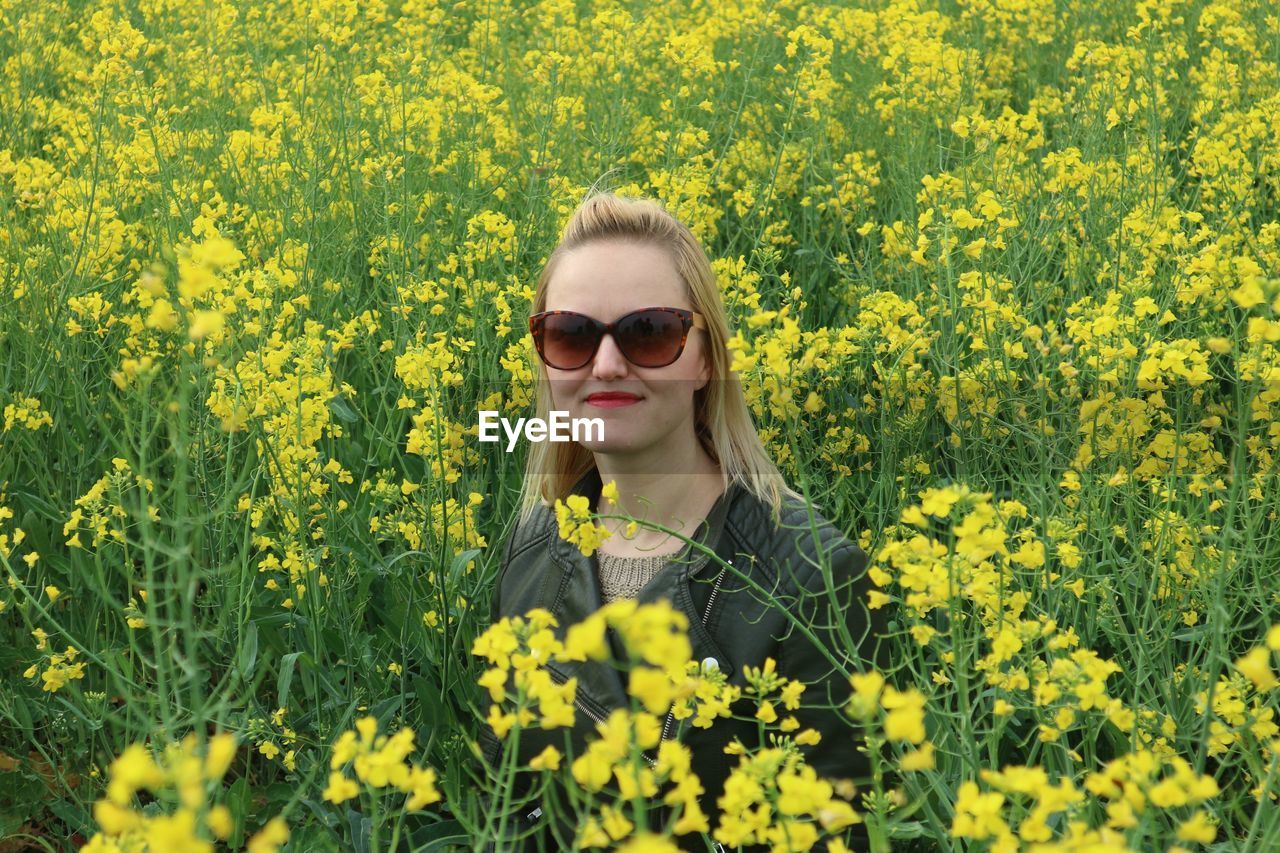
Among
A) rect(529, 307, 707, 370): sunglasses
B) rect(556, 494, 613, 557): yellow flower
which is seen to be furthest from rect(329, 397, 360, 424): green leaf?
rect(556, 494, 613, 557): yellow flower

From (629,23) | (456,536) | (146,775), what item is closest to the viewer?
(146,775)

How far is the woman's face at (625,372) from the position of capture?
2.12 meters

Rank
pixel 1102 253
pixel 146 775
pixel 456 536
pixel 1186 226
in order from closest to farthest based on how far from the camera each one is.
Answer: pixel 146 775 < pixel 456 536 < pixel 1102 253 < pixel 1186 226

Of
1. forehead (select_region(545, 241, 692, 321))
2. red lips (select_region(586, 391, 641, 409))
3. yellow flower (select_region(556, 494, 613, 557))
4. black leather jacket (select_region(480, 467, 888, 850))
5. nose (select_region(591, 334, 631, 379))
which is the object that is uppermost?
forehead (select_region(545, 241, 692, 321))

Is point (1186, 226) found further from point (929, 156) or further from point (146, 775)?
point (146, 775)

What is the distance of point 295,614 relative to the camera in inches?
100

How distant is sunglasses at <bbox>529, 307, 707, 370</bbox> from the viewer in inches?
83.6

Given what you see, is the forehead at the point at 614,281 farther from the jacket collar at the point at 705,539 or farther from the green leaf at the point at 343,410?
the green leaf at the point at 343,410

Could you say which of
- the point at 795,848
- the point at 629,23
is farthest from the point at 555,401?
the point at 629,23

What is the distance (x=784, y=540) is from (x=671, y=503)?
233mm

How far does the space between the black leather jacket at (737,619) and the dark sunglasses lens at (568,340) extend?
0.32 m

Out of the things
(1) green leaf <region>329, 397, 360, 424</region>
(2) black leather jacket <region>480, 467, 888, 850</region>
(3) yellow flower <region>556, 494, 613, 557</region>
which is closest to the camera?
(3) yellow flower <region>556, 494, 613, 557</region>

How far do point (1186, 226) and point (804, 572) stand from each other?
2432mm

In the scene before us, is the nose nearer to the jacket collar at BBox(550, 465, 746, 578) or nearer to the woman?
the woman
